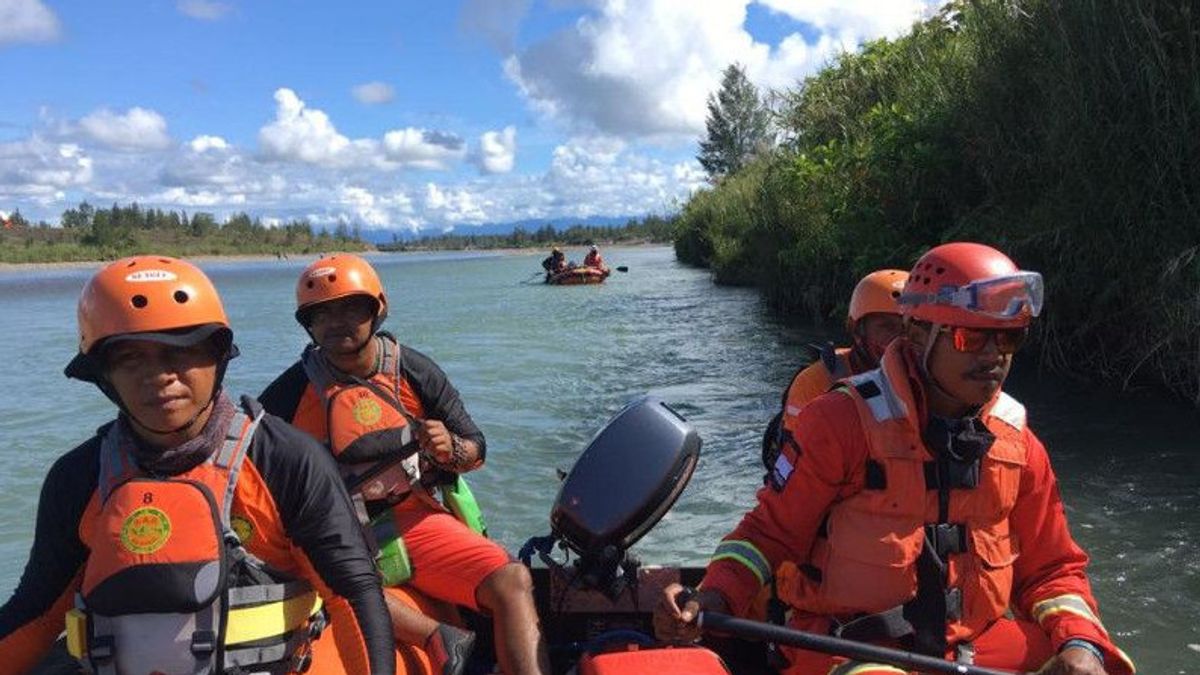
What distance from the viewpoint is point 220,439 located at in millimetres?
2428

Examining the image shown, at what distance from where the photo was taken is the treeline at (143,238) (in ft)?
334

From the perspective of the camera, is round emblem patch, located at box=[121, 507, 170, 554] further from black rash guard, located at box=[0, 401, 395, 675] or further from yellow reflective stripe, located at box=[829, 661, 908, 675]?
yellow reflective stripe, located at box=[829, 661, 908, 675]

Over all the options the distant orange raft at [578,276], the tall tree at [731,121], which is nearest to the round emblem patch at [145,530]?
the distant orange raft at [578,276]

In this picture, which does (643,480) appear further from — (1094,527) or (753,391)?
(753,391)

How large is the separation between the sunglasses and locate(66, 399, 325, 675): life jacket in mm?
1957

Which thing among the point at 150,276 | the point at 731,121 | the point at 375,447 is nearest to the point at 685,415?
the point at 375,447

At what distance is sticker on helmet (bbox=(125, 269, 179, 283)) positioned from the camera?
92.9 inches

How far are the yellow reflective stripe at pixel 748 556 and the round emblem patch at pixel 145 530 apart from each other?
1463 millimetres

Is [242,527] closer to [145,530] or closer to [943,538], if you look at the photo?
[145,530]

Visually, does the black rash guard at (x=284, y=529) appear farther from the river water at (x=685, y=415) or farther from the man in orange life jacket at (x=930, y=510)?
the river water at (x=685, y=415)

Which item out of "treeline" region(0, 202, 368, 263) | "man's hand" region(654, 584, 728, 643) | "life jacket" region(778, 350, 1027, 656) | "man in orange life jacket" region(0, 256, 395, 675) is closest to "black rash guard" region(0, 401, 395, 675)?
"man in orange life jacket" region(0, 256, 395, 675)

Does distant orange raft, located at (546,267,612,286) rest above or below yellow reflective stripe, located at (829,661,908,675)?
below

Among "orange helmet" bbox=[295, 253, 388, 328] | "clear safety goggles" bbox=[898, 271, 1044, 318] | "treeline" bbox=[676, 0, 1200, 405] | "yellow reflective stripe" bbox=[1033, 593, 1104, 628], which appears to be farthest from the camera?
"treeline" bbox=[676, 0, 1200, 405]

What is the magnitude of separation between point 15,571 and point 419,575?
496cm
